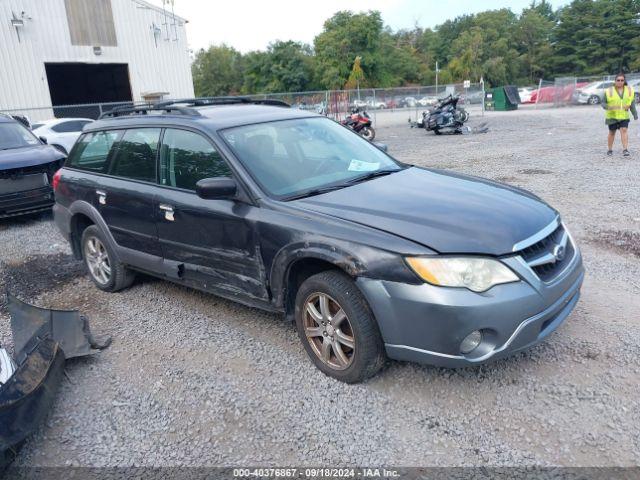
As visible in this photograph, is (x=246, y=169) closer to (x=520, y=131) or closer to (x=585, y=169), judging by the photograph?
(x=585, y=169)

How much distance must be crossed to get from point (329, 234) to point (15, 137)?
316 inches

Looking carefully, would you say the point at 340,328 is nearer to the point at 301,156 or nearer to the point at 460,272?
the point at 460,272

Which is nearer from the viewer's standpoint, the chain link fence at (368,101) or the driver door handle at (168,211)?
the driver door handle at (168,211)

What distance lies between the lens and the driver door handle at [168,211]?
408 cm

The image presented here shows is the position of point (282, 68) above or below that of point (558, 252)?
above

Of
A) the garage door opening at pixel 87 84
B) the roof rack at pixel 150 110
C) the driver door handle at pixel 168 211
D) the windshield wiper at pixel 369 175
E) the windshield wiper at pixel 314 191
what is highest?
the garage door opening at pixel 87 84

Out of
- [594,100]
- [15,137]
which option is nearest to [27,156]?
[15,137]

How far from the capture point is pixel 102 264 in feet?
17.0

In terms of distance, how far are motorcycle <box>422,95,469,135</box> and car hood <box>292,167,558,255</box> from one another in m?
15.4

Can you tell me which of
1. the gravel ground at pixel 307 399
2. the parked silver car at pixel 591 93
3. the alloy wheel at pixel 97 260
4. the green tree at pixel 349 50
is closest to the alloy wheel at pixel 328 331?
the gravel ground at pixel 307 399

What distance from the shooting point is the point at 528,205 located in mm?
3479

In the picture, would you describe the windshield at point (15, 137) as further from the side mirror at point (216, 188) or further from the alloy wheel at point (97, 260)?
the side mirror at point (216, 188)

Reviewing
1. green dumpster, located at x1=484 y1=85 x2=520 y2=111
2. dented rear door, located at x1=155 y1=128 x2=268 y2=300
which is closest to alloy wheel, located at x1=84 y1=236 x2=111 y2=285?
dented rear door, located at x1=155 y1=128 x2=268 y2=300

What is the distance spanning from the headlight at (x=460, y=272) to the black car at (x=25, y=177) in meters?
7.16
